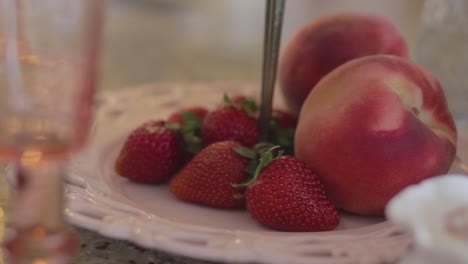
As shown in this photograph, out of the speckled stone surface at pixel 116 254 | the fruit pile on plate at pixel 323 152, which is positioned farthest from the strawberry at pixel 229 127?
the speckled stone surface at pixel 116 254

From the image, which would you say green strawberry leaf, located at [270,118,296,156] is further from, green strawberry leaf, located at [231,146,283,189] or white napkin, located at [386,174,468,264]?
white napkin, located at [386,174,468,264]

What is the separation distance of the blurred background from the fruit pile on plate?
197 millimetres

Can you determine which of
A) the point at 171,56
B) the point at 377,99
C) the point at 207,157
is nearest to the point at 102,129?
the point at 207,157

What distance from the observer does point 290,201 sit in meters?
0.45

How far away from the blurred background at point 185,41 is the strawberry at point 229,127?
0.63ft

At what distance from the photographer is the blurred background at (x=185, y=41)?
3.43ft

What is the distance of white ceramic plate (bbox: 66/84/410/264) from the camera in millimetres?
386

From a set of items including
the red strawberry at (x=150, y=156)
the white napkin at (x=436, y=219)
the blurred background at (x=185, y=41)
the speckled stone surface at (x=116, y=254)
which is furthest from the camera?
the blurred background at (x=185, y=41)

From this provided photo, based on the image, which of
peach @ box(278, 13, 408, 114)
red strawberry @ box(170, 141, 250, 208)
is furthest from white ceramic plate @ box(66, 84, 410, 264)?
peach @ box(278, 13, 408, 114)

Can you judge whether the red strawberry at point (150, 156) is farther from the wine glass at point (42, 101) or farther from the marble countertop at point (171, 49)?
the wine glass at point (42, 101)

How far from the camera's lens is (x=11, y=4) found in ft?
1.06

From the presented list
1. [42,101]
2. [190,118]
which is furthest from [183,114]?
[42,101]

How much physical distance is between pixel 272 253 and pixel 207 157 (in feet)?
0.45

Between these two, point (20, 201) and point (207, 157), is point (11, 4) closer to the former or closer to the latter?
point (20, 201)
